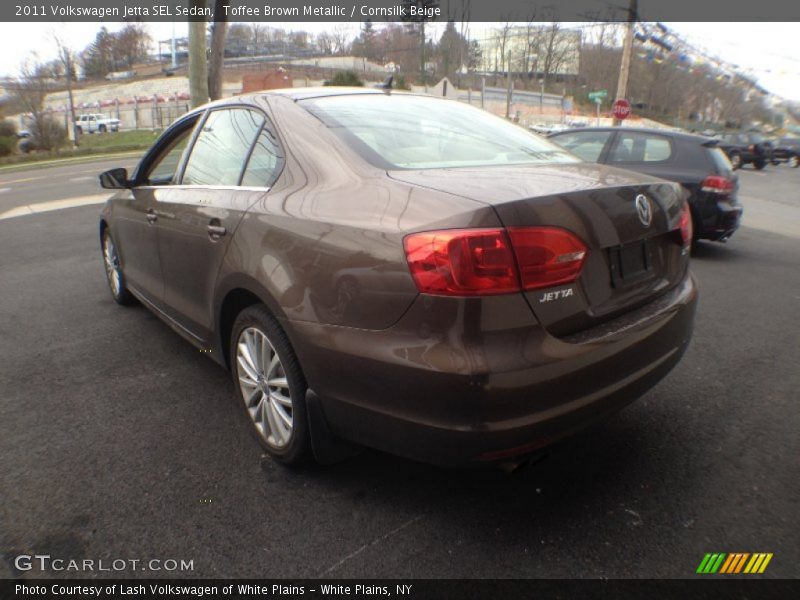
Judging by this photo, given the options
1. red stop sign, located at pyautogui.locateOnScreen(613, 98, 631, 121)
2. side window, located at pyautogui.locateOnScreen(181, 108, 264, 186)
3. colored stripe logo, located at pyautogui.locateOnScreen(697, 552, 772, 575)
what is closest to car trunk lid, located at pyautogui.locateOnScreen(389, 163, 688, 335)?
colored stripe logo, located at pyautogui.locateOnScreen(697, 552, 772, 575)

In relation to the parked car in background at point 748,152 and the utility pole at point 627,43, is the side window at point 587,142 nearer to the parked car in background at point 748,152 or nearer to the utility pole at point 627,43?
the utility pole at point 627,43

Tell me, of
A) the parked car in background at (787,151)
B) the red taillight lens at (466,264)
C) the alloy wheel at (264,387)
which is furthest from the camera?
the parked car in background at (787,151)

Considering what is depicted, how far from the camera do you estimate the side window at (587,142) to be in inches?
322

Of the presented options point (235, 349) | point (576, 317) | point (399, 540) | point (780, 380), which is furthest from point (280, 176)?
point (780, 380)

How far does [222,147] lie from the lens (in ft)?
10.6

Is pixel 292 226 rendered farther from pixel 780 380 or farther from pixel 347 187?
pixel 780 380

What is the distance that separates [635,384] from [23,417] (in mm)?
3090

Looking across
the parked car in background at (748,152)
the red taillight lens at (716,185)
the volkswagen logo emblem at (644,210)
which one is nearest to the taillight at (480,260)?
the volkswagen logo emblem at (644,210)

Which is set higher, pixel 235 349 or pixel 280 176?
pixel 280 176

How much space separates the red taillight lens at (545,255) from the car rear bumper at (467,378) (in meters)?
0.10

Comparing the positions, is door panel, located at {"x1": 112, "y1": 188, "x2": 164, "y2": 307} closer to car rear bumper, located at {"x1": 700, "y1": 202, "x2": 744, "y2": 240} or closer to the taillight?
the taillight

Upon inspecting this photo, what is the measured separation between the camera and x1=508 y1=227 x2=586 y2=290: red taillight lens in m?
1.93

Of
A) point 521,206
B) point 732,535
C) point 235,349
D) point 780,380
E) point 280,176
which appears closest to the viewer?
point 521,206

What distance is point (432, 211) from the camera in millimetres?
1979
